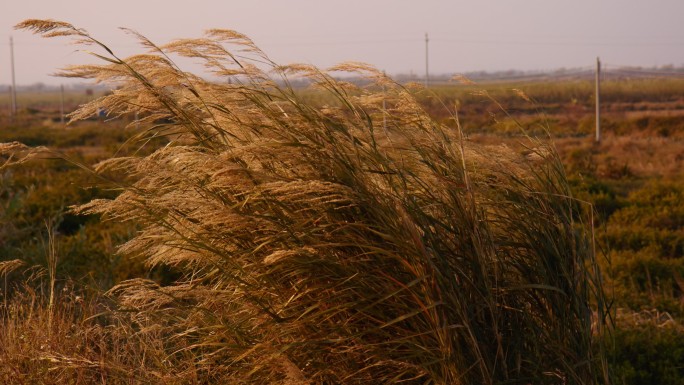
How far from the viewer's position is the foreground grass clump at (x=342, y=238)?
299 centimetres

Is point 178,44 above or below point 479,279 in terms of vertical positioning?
above

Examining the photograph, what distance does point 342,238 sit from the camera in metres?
3.08

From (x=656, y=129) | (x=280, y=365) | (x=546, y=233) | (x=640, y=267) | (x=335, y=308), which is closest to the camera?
(x=335, y=308)

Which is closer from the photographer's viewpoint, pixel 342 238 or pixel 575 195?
pixel 342 238

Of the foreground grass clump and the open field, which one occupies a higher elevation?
the foreground grass clump

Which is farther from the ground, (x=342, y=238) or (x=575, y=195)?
(x=342, y=238)

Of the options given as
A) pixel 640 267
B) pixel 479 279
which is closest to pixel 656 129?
pixel 640 267

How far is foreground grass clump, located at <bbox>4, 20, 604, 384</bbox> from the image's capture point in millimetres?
2994

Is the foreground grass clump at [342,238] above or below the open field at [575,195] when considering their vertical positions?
above

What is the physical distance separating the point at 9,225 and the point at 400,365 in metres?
5.22

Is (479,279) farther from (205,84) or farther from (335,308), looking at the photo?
(205,84)

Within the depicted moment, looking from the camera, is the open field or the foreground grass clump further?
the open field

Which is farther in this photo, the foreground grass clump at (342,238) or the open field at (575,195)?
the open field at (575,195)

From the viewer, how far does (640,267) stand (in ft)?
28.5
